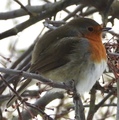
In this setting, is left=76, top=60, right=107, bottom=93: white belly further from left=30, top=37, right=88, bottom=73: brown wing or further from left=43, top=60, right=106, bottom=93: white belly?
left=30, top=37, right=88, bottom=73: brown wing

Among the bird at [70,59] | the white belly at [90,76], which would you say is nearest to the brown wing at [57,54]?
the bird at [70,59]

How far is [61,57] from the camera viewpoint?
2918mm

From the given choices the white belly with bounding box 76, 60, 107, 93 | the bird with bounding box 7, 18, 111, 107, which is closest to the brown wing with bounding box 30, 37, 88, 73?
the bird with bounding box 7, 18, 111, 107

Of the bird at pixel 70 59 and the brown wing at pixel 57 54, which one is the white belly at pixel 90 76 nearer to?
the bird at pixel 70 59

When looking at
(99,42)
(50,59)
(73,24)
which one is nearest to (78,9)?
(73,24)

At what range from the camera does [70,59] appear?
9.57 feet

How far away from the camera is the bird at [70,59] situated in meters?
2.84

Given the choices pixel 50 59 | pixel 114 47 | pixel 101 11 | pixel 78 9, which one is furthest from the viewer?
pixel 78 9

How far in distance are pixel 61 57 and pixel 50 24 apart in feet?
1.52

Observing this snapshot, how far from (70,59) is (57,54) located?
0.10 metres

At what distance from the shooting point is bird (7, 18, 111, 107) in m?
2.84

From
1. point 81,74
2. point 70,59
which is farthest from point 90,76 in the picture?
point 70,59

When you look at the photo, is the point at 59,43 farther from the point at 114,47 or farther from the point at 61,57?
the point at 114,47

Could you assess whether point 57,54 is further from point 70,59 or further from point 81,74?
point 81,74
